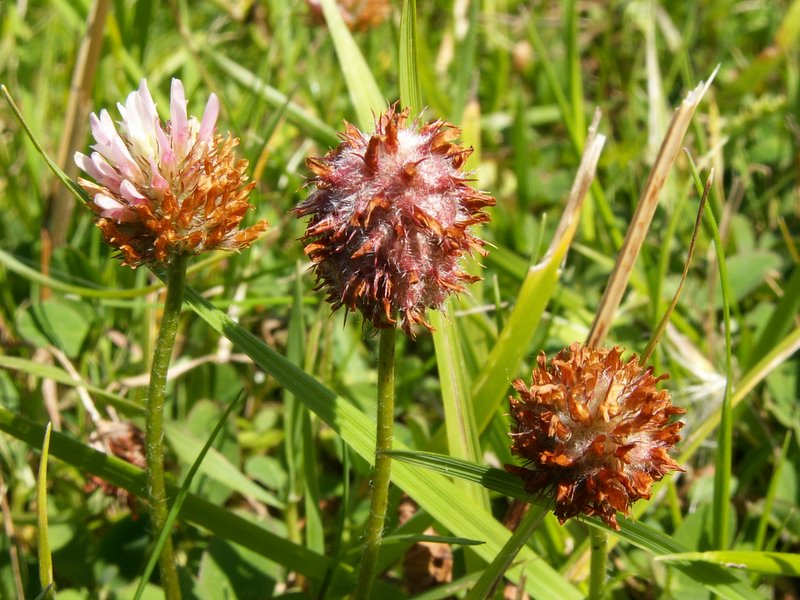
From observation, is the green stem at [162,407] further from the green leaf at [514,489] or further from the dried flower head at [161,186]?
the green leaf at [514,489]

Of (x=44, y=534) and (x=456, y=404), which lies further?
(x=456, y=404)

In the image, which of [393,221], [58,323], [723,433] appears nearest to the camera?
[393,221]

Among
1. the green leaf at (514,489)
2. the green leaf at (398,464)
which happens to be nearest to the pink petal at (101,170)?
the green leaf at (398,464)

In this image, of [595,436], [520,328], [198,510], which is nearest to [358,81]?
[520,328]

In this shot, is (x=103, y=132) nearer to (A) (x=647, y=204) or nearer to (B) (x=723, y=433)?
(A) (x=647, y=204)

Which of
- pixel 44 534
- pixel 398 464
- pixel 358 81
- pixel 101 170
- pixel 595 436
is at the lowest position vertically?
pixel 44 534
